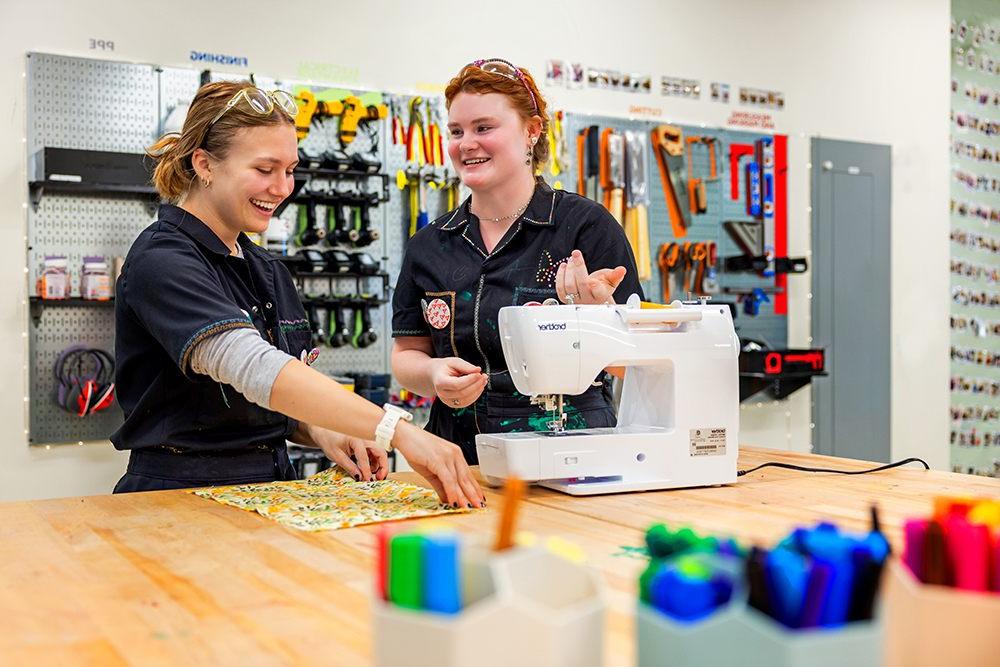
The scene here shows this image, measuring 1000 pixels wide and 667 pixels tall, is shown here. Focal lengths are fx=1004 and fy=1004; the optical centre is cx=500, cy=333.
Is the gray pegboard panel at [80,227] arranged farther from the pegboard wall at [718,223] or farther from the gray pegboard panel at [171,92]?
the pegboard wall at [718,223]

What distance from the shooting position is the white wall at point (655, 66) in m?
4.34

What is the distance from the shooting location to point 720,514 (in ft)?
6.14

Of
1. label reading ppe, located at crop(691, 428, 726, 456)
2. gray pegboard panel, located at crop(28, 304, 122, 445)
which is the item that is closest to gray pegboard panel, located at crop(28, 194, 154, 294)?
gray pegboard panel, located at crop(28, 304, 122, 445)

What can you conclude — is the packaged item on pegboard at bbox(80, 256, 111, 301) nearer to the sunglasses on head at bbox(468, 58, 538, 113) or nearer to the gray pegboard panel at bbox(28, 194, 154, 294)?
the gray pegboard panel at bbox(28, 194, 154, 294)

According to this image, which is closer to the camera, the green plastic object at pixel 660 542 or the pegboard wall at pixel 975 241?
the green plastic object at pixel 660 542

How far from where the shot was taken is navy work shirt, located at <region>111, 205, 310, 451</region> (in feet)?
6.56

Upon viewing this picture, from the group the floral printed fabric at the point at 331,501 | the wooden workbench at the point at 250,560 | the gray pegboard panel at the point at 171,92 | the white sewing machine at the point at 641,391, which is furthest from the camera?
the gray pegboard panel at the point at 171,92

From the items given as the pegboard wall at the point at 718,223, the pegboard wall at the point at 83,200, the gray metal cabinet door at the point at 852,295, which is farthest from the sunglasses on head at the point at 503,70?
the gray metal cabinet door at the point at 852,295

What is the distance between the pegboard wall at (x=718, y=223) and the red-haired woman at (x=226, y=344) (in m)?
3.59

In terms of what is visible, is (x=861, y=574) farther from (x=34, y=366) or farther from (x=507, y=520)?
(x=34, y=366)

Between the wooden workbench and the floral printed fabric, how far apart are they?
41 millimetres

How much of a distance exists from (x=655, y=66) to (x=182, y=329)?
14.9 feet

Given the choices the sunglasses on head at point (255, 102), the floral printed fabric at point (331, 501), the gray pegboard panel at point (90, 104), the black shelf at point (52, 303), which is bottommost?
the floral printed fabric at point (331, 501)

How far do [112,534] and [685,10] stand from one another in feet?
17.3
